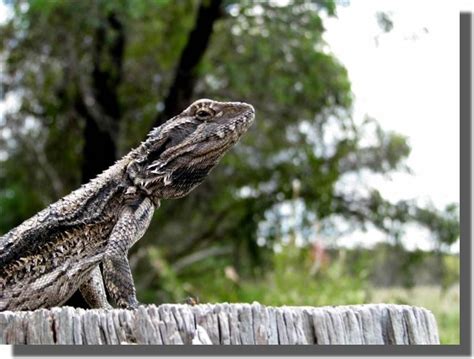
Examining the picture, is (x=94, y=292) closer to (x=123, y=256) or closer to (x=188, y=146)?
(x=123, y=256)

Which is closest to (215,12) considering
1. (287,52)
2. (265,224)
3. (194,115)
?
(287,52)

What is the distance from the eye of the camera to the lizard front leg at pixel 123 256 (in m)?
4.55

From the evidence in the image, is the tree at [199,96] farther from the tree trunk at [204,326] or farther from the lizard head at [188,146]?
the tree trunk at [204,326]

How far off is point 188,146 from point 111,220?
55 cm

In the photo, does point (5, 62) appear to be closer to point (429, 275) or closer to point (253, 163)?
point (253, 163)

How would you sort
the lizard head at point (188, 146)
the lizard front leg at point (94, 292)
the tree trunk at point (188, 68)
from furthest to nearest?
the tree trunk at point (188, 68) < the lizard front leg at point (94, 292) < the lizard head at point (188, 146)

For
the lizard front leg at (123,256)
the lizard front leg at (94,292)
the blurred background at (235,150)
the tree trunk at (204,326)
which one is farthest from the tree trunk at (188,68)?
the tree trunk at (204,326)

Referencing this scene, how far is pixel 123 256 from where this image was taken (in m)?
4.63

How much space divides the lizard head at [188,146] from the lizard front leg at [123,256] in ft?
0.58

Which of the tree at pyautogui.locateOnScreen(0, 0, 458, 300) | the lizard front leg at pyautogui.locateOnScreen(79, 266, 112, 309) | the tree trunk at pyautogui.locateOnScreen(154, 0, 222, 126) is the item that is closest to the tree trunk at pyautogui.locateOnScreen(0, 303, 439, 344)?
the lizard front leg at pyautogui.locateOnScreen(79, 266, 112, 309)

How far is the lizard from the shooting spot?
4.66m

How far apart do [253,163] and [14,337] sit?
14.8 meters

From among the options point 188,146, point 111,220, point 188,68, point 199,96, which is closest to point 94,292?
point 111,220

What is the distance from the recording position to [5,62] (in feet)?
55.2
